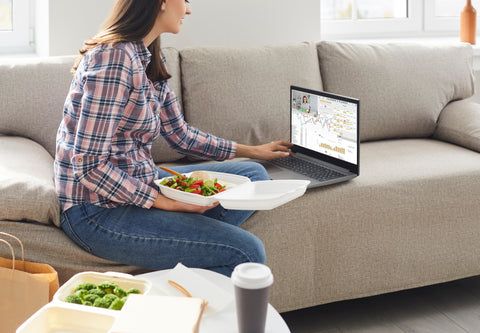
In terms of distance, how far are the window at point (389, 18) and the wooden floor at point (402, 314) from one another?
5.08 ft

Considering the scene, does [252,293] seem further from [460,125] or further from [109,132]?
[460,125]

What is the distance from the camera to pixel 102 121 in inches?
56.0

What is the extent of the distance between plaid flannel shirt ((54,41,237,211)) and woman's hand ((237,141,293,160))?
383mm

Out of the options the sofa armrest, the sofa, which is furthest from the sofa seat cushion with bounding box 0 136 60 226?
the sofa armrest

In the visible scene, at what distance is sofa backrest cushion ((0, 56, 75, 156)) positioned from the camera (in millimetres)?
2021

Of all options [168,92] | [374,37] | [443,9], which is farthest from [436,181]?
[443,9]

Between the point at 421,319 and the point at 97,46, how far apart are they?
1.32 meters

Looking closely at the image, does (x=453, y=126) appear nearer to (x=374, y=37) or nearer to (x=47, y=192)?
(x=374, y=37)

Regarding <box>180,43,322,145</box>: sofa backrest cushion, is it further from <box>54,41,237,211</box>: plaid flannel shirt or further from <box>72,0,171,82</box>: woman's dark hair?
<box>72,0,171,82</box>: woman's dark hair

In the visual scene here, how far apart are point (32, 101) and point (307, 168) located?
0.96 meters

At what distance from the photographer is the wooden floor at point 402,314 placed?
1.91 m

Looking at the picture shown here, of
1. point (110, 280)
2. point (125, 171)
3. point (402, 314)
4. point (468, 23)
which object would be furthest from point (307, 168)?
point (468, 23)

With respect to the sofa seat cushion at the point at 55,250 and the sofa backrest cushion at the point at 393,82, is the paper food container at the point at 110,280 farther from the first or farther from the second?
the sofa backrest cushion at the point at 393,82

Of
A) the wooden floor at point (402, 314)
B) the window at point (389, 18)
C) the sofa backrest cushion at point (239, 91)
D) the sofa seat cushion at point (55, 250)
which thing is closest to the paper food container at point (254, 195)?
the sofa seat cushion at point (55, 250)
